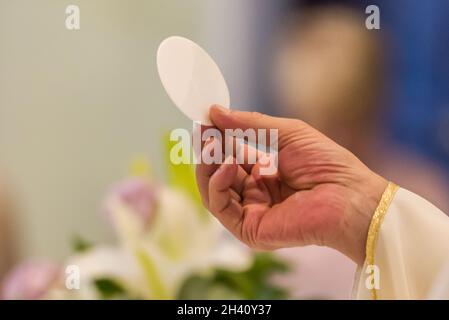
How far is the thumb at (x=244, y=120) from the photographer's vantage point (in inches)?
20.5

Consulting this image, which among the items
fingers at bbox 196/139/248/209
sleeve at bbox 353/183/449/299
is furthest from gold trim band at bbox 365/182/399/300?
fingers at bbox 196/139/248/209

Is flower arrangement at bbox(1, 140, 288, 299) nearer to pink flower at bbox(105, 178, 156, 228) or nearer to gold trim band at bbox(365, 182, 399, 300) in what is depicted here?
pink flower at bbox(105, 178, 156, 228)

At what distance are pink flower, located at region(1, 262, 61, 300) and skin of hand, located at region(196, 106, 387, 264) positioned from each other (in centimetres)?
19

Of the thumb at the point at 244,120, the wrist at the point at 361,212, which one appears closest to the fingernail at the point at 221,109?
the thumb at the point at 244,120

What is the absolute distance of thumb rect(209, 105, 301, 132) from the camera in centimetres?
52

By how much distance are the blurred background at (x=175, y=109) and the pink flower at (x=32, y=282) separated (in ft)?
0.59

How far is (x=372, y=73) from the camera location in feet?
2.58

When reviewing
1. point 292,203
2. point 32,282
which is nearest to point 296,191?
point 292,203

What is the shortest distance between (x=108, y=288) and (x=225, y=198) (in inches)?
7.3

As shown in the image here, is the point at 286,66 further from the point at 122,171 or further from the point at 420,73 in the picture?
the point at 122,171

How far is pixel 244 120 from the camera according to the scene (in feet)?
1.73

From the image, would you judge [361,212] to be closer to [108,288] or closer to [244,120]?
[244,120]
